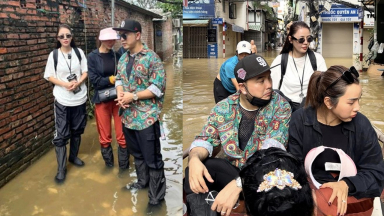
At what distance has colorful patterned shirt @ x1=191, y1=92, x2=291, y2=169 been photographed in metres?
1.66

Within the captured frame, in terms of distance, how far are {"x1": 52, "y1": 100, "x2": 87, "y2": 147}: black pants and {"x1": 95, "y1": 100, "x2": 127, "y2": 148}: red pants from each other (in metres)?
0.12

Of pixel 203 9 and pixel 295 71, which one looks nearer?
pixel 295 71

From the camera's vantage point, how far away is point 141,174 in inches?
103

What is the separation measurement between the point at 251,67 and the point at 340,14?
16.6 meters

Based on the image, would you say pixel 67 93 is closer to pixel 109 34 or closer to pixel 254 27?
pixel 109 34

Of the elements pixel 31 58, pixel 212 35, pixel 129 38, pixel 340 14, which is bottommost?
pixel 31 58

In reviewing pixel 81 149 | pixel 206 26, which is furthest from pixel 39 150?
pixel 206 26

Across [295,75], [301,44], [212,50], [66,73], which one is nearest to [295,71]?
[295,75]

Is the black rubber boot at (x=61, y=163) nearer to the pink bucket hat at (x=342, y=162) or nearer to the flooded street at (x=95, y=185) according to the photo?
the flooded street at (x=95, y=185)

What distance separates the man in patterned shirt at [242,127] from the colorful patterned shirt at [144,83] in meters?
0.69

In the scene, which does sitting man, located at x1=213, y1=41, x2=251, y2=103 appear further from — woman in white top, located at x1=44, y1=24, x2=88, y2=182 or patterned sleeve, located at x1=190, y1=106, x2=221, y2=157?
patterned sleeve, located at x1=190, y1=106, x2=221, y2=157

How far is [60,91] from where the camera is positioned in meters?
2.54

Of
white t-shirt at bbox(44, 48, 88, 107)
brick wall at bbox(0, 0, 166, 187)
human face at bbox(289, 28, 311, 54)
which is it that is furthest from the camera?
human face at bbox(289, 28, 311, 54)

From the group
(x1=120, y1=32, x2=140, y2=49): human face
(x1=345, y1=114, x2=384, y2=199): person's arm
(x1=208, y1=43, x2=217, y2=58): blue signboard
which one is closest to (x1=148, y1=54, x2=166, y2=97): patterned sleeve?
(x1=120, y1=32, x2=140, y2=49): human face
